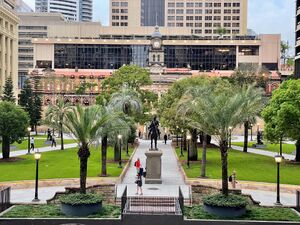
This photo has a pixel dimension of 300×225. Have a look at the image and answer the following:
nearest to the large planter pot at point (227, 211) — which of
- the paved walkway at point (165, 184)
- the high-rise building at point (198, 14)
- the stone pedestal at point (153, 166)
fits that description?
the paved walkway at point (165, 184)

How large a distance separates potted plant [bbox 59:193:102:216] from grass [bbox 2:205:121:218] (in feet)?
0.98

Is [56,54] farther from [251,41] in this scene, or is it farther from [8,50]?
[251,41]

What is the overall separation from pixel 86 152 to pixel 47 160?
2286 cm

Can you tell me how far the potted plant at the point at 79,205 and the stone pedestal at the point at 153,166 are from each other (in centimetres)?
1147

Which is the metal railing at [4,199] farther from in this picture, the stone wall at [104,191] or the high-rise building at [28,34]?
the high-rise building at [28,34]

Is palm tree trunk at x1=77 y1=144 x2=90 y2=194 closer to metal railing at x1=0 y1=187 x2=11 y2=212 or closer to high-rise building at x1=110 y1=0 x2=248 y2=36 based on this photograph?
metal railing at x1=0 y1=187 x2=11 y2=212

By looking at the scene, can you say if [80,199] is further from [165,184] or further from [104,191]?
[165,184]

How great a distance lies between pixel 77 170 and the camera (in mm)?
38531

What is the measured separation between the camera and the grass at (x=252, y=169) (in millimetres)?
35725

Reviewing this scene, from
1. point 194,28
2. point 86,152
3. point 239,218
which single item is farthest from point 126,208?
point 194,28

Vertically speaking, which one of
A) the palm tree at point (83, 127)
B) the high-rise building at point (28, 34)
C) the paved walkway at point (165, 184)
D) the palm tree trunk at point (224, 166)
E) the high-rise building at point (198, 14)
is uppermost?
the high-rise building at point (198, 14)

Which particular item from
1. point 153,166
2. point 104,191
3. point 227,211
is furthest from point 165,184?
point 227,211

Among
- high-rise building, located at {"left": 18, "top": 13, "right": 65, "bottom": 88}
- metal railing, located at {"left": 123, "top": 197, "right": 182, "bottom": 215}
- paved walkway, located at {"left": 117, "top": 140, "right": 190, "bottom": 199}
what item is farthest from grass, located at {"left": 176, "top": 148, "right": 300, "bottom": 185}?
high-rise building, located at {"left": 18, "top": 13, "right": 65, "bottom": 88}

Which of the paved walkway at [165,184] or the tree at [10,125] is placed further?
the tree at [10,125]
